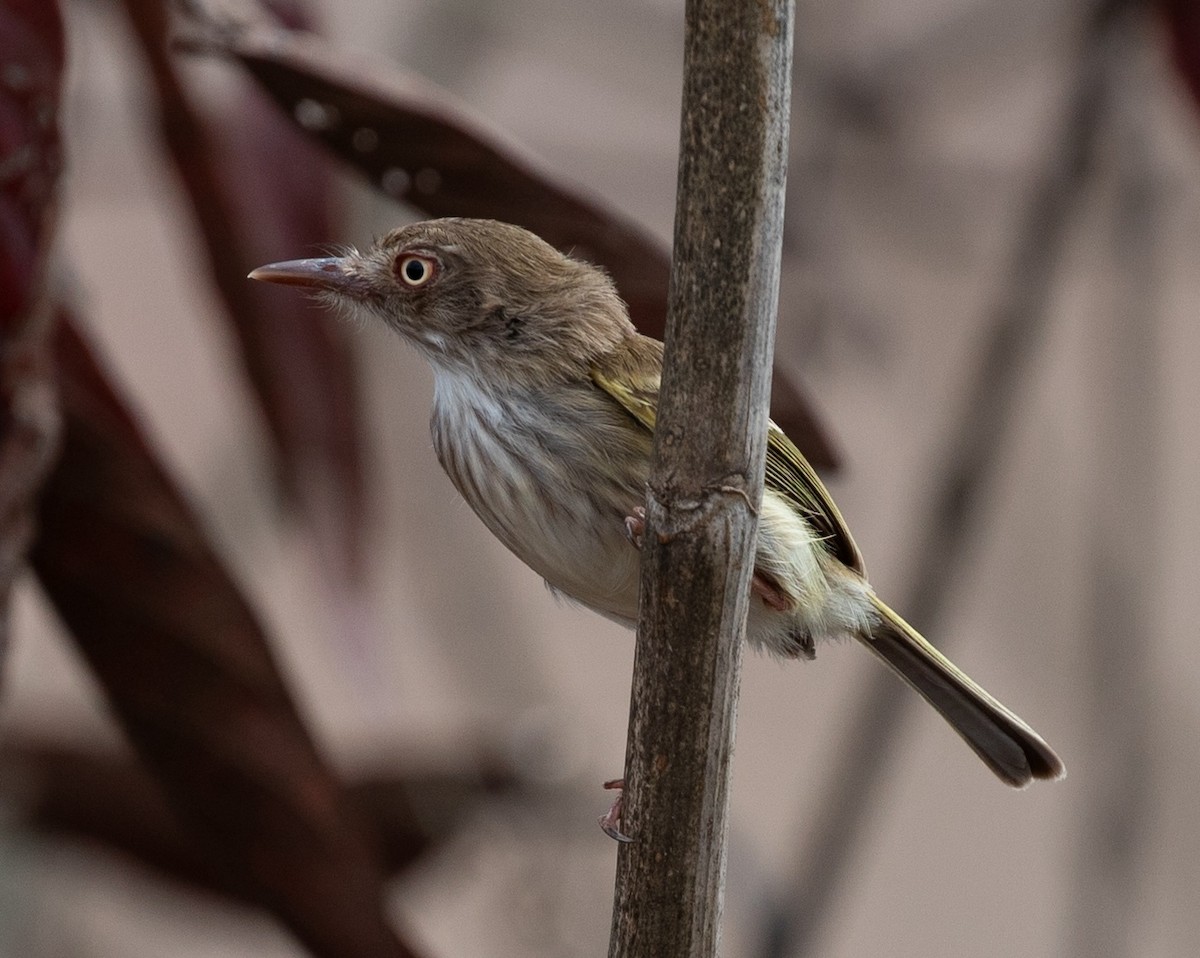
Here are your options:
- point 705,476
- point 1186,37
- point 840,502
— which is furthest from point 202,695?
point 840,502

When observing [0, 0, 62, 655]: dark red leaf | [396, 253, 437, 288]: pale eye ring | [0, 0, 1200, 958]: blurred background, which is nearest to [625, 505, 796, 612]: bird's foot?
[0, 0, 1200, 958]: blurred background

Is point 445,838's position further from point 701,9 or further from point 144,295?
point 144,295

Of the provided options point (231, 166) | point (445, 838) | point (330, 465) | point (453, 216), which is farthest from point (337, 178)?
point (445, 838)

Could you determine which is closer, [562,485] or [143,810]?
[562,485]

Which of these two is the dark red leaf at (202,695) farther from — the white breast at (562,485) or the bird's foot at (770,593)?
the bird's foot at (770,593)

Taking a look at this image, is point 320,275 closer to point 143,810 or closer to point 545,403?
point 545,403

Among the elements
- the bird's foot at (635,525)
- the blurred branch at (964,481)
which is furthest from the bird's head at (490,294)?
the blurred branch at (964,481)

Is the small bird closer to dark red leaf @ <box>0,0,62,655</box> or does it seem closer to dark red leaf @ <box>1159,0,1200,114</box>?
dark red leaf @ <box>0,0,62,655</box>
